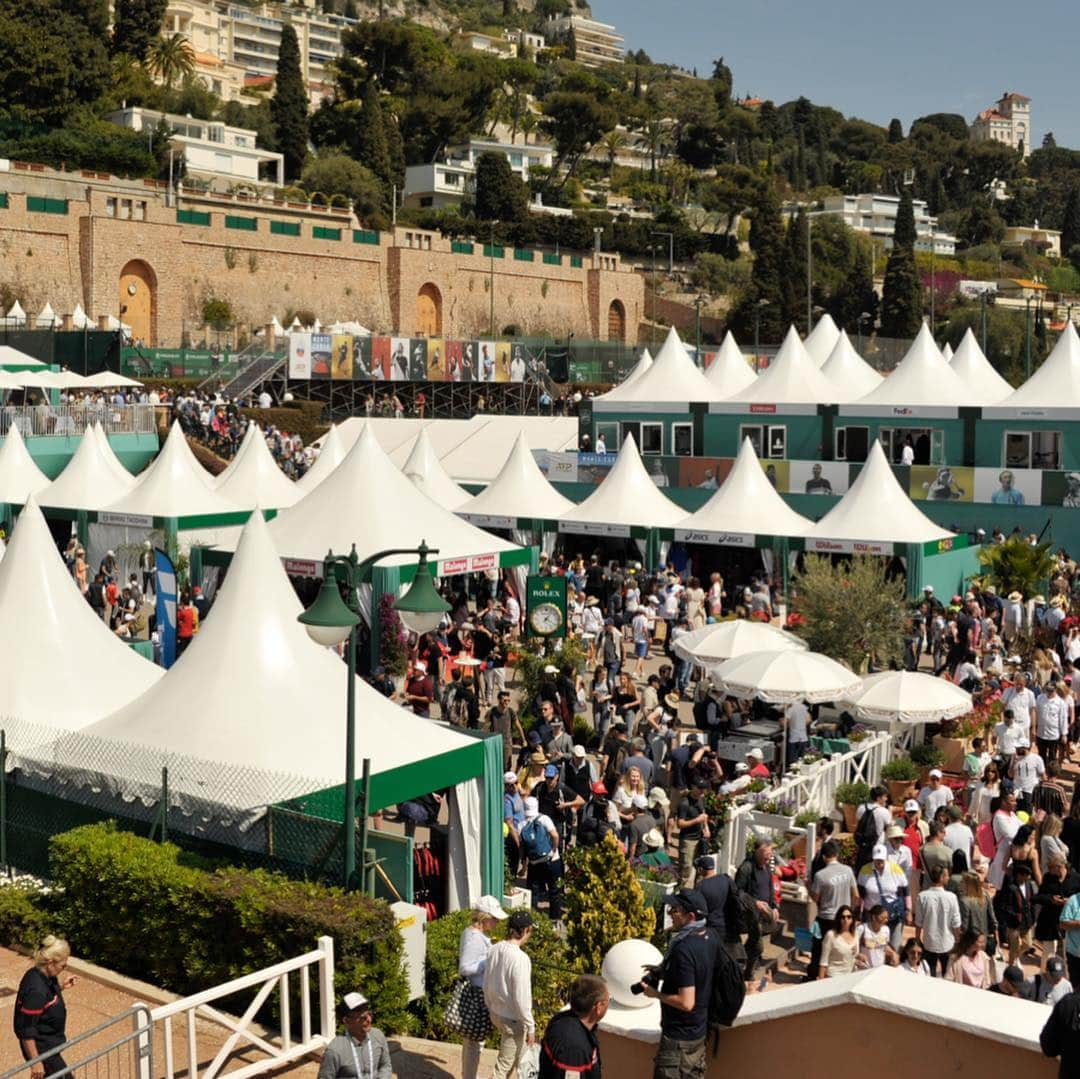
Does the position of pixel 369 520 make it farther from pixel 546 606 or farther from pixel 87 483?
pixel 87 483

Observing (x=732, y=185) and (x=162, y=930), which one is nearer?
(x=162, y=930)

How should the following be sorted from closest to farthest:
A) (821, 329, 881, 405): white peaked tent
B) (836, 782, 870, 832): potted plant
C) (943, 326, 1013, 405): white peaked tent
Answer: (836, 782, 870, 832): potted plant → (943, 326, 1013, 405): white peaked tent → (821, 329, 881, 405): white peaked tent

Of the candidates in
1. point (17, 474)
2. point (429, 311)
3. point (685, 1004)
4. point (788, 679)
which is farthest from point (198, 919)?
point (429, 311)

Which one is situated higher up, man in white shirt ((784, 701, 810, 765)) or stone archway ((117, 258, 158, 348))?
stone archway ((117, 258, 158, 348))

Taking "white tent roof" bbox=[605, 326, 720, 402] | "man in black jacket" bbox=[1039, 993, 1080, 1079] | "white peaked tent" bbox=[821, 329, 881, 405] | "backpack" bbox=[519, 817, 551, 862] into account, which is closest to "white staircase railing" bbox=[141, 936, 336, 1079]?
"backpack" bbox=[519, 817, 551, 862]

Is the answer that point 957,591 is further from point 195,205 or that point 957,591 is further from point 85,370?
point 195,205

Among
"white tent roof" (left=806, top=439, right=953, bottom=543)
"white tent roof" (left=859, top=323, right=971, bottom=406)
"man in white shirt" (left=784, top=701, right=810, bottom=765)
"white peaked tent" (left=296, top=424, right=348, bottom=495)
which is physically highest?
"white tent roof" (left=859, top=323, right=971, bottom=406)

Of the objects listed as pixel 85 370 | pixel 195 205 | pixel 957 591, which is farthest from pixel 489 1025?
pixel 195 205

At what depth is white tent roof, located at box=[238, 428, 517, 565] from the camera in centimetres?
1911

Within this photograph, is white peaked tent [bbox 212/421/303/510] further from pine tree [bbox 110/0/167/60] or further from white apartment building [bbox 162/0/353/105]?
white apartment building [bbox 162/0/353/105]

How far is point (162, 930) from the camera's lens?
8.87 m

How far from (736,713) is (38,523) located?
6.92 m

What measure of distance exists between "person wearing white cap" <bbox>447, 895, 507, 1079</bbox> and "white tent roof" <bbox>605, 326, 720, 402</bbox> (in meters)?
22.5

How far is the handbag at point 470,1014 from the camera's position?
23.9 feet
